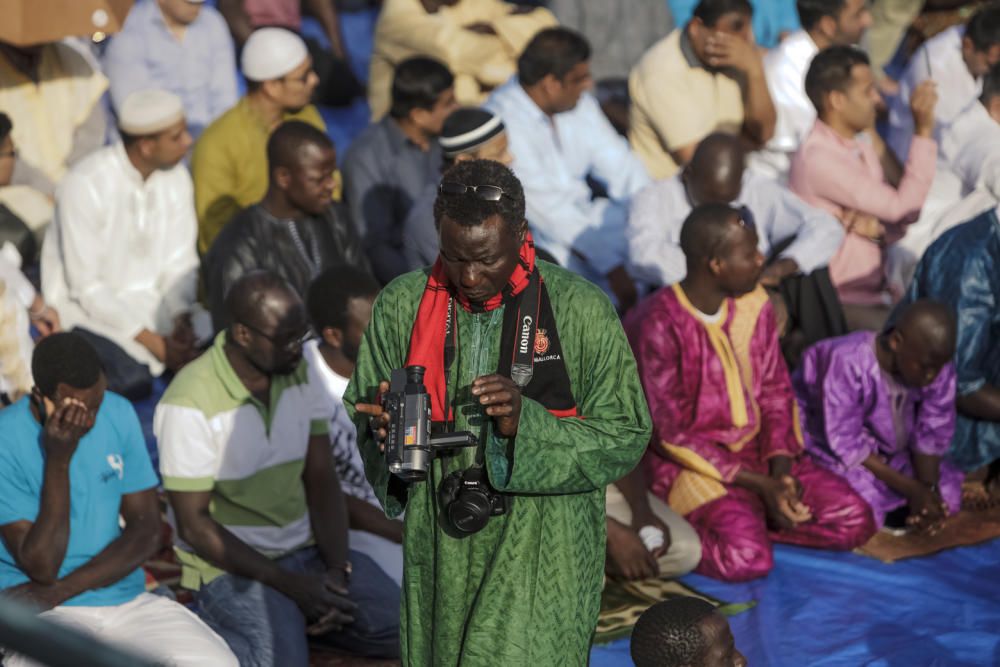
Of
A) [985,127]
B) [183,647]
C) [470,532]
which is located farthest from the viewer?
[985,127]

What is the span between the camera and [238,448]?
4.61 metres

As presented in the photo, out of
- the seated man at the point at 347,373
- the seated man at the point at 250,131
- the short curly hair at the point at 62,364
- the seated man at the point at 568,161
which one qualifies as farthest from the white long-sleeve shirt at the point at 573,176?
the short curly hair at the point at 62,364

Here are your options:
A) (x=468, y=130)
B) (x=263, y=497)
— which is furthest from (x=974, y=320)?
(x=263, y=497)

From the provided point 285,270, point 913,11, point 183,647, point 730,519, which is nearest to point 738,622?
point 730,519

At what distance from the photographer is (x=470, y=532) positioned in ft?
10.5

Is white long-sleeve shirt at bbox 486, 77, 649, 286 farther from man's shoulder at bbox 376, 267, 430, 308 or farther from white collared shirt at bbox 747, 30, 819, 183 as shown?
man's shoulder at bbox 376, 267, 430, 308

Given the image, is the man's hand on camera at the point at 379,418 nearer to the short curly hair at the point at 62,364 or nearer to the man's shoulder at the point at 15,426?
the short curly hair at the point at 62,364

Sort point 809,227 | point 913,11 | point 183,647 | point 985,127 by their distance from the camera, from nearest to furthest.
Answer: point 183,647, point 809,227, point 985,127, point 913,11

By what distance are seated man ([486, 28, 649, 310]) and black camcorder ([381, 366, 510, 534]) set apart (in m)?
3.73

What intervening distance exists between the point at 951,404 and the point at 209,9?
4498 mm

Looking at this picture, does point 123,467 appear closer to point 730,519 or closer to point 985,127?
point 730,519

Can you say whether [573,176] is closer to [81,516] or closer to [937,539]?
[937,539]

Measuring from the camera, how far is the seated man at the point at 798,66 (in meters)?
7.63

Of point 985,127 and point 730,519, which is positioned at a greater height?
point 985,127
